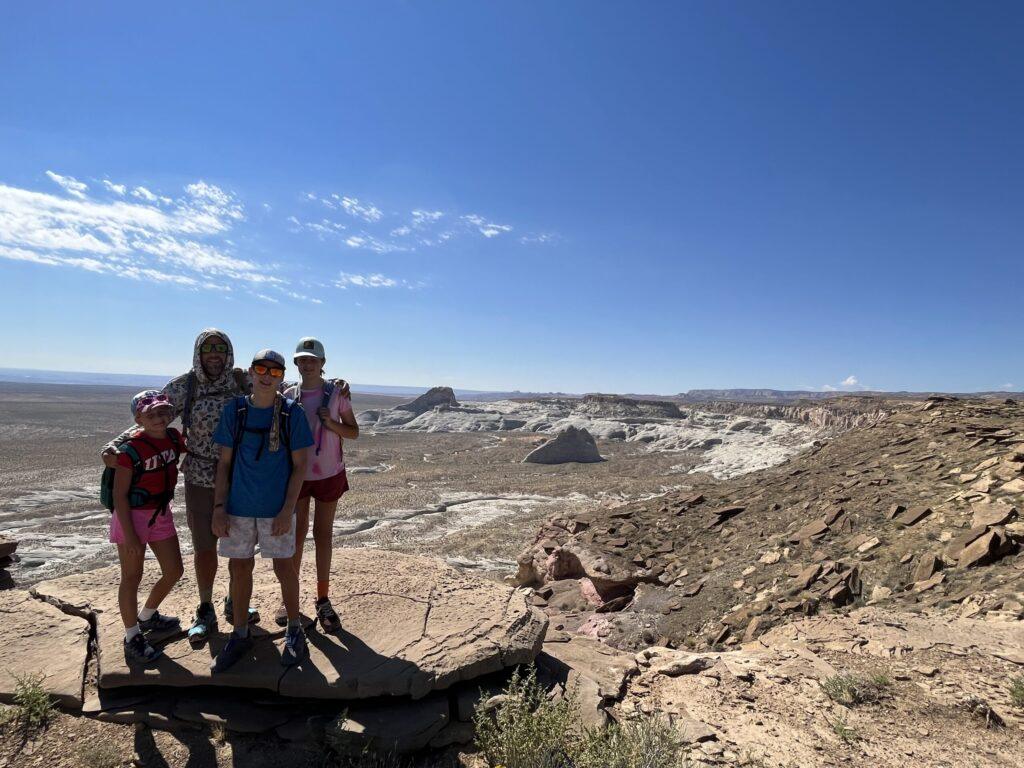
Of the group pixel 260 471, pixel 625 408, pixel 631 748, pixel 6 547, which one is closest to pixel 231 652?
pixel 260 471

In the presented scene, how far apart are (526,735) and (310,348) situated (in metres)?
2.83

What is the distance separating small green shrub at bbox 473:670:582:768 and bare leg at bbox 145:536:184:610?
2.31m

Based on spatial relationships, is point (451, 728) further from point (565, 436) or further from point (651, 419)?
point (651, 419)

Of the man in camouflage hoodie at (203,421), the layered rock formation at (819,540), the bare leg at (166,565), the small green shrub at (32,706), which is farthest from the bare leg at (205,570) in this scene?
the layered rock formation at (819,540)

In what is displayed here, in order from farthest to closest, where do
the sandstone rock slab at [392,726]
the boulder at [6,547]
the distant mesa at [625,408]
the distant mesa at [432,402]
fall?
1. the distant mesa at [432,402]
2. the distant mesa at [625,408]
3. the boulder at [6,547]
4. the sandstone rock slab at [392,726]

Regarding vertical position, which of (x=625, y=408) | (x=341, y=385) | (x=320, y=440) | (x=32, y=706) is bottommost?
(x=32, y=706)

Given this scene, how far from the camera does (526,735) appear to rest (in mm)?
2773

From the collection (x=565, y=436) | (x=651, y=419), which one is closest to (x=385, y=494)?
(x=565, y=436)

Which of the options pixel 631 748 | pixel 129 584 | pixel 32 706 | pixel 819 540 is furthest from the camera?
pixel 819 540

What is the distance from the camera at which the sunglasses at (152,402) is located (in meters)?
3.24

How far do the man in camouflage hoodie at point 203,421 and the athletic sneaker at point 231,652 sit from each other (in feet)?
1.22

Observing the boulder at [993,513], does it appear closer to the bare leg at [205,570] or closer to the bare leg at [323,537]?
the bare leg at [323,537]

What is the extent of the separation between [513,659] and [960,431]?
881 cm

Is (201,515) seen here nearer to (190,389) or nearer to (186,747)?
(190,389)
